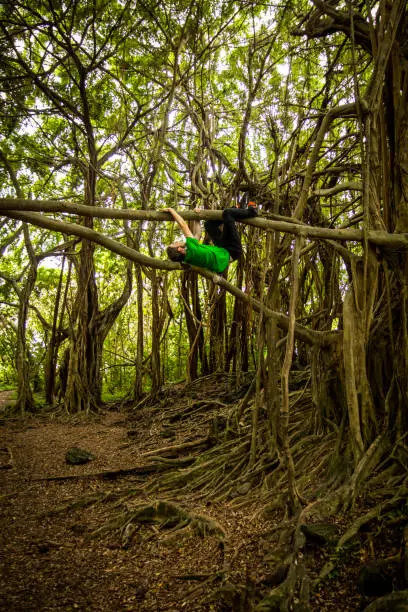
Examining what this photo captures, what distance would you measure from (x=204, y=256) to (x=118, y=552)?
2.21 metres

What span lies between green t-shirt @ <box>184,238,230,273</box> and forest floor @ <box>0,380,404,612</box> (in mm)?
1867

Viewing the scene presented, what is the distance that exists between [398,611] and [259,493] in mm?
1677

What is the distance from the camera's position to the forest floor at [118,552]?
221cm

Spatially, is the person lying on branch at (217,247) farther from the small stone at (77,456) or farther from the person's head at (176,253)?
the small stone at (77,456)

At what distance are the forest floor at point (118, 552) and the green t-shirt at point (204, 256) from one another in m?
1.87

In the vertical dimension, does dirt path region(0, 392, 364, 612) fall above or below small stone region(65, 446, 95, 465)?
below

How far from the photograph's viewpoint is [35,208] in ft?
7.86

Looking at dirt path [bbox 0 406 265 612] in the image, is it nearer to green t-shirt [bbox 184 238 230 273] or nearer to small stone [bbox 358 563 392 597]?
small stone [bbox 358 563 392 597]

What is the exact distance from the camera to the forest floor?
221cm

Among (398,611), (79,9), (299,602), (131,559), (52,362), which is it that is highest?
(79,9)

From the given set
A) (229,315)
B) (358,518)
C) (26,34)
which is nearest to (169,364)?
(229,315)

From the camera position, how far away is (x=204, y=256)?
333 centimetres

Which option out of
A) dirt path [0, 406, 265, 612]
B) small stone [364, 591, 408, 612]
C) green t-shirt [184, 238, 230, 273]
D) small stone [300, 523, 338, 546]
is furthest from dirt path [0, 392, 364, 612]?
green t-shirt [184, 238, 230, 273]

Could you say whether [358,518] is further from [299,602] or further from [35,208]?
[35,208]
